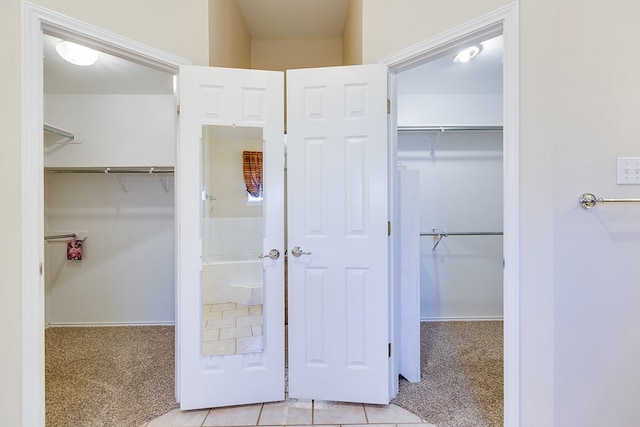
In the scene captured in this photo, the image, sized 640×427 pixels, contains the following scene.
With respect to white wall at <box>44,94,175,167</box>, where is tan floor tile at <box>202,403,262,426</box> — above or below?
below

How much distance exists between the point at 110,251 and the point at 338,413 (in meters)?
2.78

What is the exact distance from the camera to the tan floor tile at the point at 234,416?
170 cm

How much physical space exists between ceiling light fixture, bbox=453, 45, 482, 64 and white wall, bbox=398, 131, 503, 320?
2.82 feet

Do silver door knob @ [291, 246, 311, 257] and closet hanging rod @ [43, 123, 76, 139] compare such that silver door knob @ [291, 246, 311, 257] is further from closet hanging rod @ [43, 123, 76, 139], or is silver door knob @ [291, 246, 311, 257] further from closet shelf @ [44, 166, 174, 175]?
closet hanging rod @ [43, 123, 76, 139]

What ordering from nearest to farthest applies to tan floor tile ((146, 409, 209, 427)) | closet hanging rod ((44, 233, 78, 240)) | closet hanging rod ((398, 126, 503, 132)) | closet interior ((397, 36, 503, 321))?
tan floor tile ((146, 409, 209, 427)) < closet hanging rod ((44, 233, 78, 240)) < closet hanging rod ((398, 126, 503, 132)) < closet interior ((397, 36, 503, 321))

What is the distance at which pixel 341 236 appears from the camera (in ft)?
5.95

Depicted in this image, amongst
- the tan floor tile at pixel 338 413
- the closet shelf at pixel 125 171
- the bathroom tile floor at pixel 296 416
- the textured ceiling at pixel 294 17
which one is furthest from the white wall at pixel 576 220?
the closet shelf at pixel 125 171

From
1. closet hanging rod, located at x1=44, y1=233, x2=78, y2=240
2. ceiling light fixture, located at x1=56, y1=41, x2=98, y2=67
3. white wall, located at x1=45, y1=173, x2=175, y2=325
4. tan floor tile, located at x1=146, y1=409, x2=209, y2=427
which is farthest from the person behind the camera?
white wall, located at x1=45, y1=173, x2=175, y2=325

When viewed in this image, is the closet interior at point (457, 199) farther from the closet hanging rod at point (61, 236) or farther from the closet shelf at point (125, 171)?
the closet hanging rod at point (61, 236)

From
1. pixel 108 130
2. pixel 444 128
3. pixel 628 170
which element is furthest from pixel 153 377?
pixel 444 128

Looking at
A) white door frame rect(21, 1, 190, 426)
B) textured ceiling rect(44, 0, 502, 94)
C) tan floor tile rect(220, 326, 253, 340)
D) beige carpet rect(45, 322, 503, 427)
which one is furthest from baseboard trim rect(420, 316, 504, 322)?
white door frame rect(21, 1, 190, 426)

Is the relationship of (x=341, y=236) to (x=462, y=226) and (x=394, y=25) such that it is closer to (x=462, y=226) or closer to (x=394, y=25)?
(x=394, y=25)

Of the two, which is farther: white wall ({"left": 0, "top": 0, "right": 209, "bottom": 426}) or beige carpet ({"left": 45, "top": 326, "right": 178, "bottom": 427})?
beige carpet ({"left": 45, "top": 326, "right": 178, "bottom": 427})

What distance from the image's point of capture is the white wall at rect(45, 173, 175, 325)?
3061 mm
